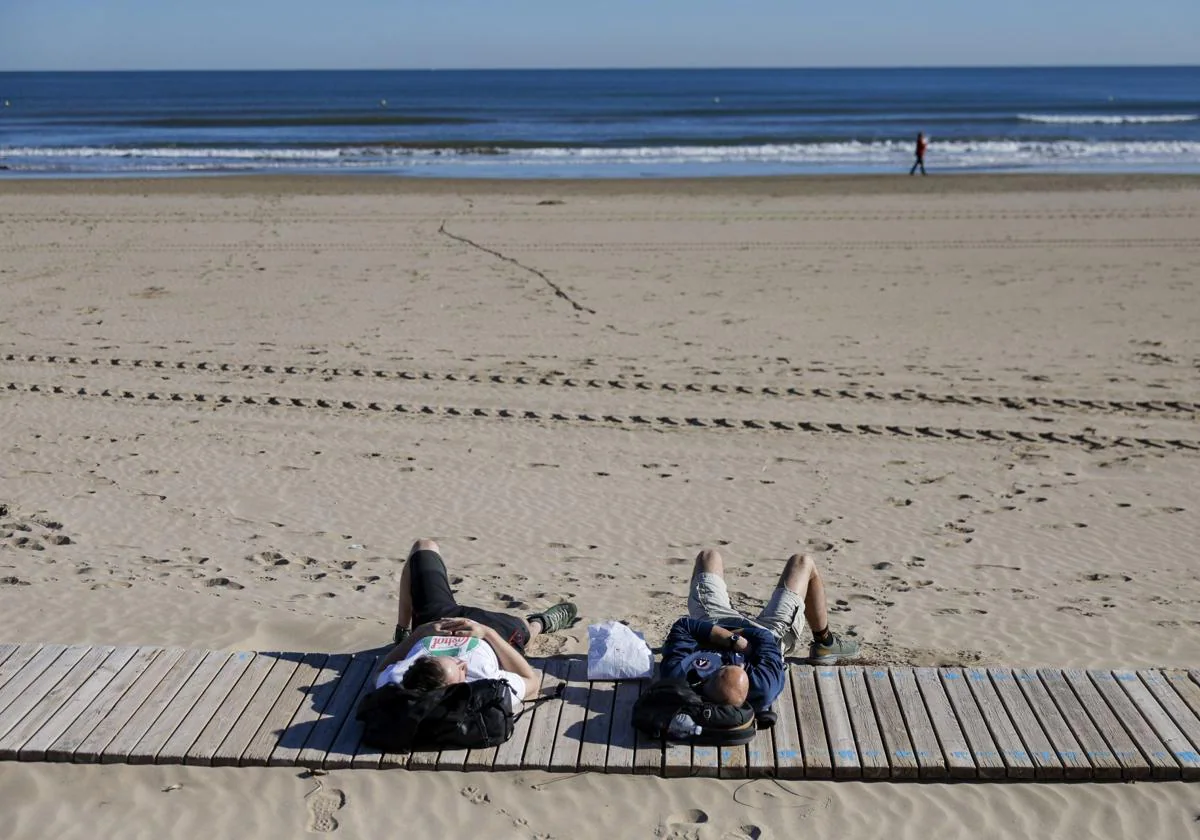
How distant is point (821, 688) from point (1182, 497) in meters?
4.38

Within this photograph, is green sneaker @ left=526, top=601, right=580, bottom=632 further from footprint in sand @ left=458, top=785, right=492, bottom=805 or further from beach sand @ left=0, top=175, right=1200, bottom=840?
footprint in sand @ left=458, top=785, right=492, bottom=805

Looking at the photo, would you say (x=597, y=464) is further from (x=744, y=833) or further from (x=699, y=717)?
(x=744, y=833)

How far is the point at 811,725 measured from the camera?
5.09m

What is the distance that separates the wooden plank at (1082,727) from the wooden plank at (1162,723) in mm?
240

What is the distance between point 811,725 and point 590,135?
42.2m

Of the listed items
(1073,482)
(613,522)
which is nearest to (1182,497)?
(1073,482)

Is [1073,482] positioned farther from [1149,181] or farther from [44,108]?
[44,108]

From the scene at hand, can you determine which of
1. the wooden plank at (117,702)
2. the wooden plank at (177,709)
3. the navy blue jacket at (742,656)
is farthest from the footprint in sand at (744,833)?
the wooden plank at (117,702)

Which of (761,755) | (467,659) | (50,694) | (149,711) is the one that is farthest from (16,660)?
(761,755)

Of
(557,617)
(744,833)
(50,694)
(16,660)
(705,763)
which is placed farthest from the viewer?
(557,617)

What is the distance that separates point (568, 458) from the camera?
9.27 m

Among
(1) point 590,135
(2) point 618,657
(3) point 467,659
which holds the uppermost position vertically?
(1) point 590,135

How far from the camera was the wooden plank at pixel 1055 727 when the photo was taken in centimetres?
479

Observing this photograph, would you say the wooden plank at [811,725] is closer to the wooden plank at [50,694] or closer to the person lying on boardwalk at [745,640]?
the person lying on boardwalk at [745,640]
